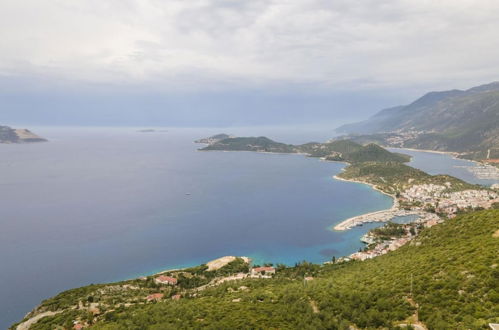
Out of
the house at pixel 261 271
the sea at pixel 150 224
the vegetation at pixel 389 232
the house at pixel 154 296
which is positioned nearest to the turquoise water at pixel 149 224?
the sea at pixel 150 224

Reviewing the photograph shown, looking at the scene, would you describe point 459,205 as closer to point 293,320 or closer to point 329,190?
point 329,190

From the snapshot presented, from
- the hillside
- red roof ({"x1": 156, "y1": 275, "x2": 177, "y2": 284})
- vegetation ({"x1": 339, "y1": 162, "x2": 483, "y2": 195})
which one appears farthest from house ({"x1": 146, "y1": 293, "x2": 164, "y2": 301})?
vegetation ({"x1": 339, "y1": 162, "x2": 483, "y2": 195})

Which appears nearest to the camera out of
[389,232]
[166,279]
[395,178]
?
[166,279]

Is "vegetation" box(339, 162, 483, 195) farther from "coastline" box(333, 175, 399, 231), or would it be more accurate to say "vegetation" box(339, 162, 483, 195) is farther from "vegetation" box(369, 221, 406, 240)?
"vegetation" box(369, 221, 406, 240)

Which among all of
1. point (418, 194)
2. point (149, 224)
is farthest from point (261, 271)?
point (418, 194)

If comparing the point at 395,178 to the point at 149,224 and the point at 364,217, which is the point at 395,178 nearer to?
the point at 364,217

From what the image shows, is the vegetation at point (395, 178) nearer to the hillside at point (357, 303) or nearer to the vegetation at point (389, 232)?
the vegetation at point (389, 232)
